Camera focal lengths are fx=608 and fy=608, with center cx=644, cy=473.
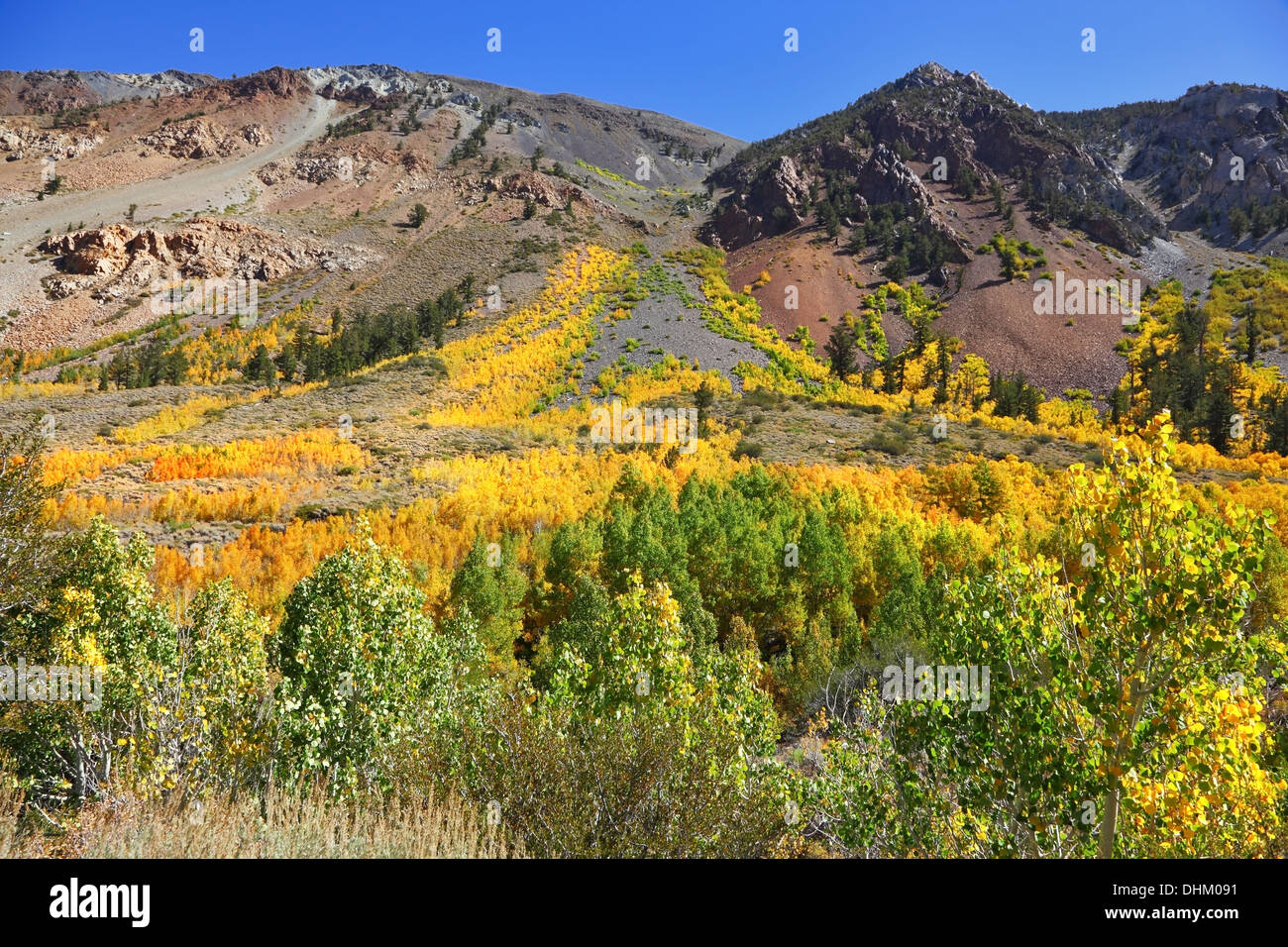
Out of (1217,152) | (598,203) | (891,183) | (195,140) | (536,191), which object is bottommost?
(536,191)

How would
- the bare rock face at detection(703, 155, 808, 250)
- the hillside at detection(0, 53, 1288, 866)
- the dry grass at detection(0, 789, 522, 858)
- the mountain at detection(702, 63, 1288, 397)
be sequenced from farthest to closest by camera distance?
1. the bare rock face at detection(703, 155, 808, 250)
2. the mountain at detection(702, 63, 1288, 397)
3. the hillside at detection(0, 53, 1288, 866)
4. the dry grass at detection(0, 789, 522, 858)

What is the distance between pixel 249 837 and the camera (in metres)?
4.58

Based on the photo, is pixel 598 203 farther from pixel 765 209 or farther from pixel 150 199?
pixel 150 199

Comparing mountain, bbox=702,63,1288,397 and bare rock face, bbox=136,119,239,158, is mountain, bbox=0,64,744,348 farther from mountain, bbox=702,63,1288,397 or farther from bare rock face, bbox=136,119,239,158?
mountain, bbox=702,63,1288,397

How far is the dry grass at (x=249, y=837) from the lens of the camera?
14.2ft

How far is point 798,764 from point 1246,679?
12235 millimetres

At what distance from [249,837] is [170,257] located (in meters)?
79.9

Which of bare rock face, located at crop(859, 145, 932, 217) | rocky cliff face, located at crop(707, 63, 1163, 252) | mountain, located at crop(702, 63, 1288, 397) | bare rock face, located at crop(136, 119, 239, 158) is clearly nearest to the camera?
mountain, located at crop(702, 63, 1288, 397)

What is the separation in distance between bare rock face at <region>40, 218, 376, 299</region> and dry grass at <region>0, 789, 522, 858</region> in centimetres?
7498

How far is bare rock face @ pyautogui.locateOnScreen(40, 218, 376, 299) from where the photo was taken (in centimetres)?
6088

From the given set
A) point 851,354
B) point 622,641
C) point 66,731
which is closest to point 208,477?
point 66,731

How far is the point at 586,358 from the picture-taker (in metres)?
50.2

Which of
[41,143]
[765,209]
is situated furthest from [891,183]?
[41,143]

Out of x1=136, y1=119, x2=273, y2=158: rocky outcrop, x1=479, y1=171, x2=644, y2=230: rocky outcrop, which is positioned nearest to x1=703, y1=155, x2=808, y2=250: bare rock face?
x1=479, y1=171, x2=644, y2=230: rocky outcrop
